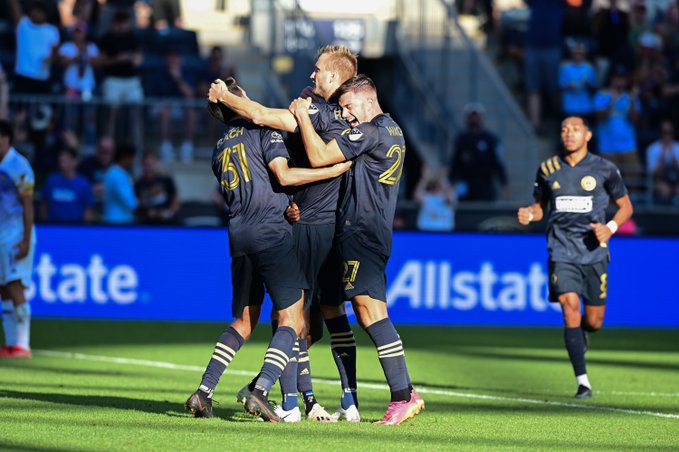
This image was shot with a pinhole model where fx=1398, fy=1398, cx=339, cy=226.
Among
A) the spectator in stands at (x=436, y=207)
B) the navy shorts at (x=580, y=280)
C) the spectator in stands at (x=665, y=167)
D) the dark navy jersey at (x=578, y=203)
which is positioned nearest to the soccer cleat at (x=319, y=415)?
the navy shorts at (x=580, y=280)

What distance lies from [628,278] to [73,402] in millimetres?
11442

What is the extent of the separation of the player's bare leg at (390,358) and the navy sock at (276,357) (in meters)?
0.49

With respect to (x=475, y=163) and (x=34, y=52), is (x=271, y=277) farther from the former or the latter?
(x=34, y=52)

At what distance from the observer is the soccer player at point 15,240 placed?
13.7m

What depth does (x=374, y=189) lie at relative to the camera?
363 inches

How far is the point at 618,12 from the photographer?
2623cm

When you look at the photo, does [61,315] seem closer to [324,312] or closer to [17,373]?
[17,373]

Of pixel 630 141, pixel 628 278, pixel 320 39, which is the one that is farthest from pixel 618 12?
pixel 628 278

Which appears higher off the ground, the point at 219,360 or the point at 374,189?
the point at 374,189

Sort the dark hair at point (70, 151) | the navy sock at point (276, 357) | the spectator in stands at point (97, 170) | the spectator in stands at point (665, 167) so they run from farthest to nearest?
1. the spectator in stands at point (665, 167)
2. the spectator in stands at point (97, 170)
3. the dark hair at point (70, 151)
4. the navy sock at point (276, 357)

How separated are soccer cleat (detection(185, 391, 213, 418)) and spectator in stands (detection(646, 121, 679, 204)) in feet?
50.3

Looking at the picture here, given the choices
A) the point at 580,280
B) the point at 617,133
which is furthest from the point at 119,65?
the point at 580,280

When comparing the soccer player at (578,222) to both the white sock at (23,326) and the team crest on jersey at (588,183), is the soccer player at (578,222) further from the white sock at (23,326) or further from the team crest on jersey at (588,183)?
the white sock at (23,326)

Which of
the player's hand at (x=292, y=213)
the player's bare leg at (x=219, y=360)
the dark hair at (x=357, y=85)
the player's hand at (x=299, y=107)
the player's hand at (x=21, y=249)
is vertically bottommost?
the player's bare leg at (x=219, y=360)
